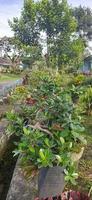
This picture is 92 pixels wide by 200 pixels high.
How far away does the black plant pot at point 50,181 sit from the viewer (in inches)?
152

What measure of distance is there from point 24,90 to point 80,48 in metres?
34.2

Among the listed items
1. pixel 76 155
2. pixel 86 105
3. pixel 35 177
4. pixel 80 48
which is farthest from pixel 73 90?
pixel 80 48

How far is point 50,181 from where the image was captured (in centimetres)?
390

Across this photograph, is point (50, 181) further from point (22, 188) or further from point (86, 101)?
point (86, 101)

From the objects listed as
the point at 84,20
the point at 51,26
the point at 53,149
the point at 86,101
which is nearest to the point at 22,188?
the point at 53,149

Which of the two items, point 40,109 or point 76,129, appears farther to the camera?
point 40,109

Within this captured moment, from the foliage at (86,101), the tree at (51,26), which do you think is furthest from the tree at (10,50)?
the foliage at (86,101)

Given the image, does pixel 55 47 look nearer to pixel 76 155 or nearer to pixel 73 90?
pixel 73 90

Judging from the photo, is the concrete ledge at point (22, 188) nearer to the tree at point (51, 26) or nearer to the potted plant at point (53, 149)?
the potted plant at point (53, 149)

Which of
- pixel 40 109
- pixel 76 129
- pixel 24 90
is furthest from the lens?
pixel 24 90

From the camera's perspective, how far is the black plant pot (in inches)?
152

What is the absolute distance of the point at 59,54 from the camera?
4791cm

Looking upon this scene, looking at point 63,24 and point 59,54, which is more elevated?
point 63,24

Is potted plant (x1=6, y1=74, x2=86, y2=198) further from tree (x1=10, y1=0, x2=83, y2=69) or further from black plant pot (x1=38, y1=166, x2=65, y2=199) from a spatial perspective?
tree (x1=10, y1=0, x2=83, y2=69)
